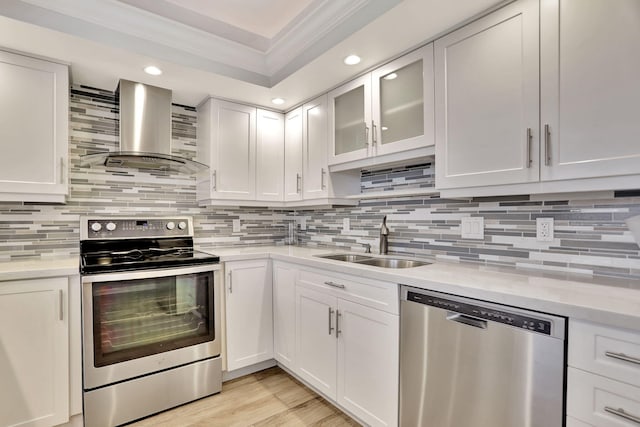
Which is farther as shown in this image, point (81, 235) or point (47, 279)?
point (81, 235)

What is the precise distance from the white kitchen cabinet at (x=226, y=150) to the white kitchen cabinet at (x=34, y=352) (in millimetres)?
1212

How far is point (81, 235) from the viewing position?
232 centimetres

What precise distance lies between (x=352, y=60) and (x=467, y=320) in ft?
5.31

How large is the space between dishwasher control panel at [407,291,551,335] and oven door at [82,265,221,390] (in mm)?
1465

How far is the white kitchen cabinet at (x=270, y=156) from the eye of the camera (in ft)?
9.49

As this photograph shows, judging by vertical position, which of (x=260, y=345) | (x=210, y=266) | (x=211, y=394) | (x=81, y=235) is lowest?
(x=211, y=394)

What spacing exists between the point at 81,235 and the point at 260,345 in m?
1.52

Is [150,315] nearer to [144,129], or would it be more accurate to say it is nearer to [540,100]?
[144,129]

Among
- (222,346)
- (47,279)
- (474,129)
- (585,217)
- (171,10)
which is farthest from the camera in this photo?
(222,346)

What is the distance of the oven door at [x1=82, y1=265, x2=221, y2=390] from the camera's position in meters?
1.88

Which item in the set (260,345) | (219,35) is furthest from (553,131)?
(260,345)

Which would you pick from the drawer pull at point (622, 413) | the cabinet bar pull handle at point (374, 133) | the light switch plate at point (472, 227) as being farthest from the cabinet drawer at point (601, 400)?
the cabinet bar pull handle at point (374, 133)

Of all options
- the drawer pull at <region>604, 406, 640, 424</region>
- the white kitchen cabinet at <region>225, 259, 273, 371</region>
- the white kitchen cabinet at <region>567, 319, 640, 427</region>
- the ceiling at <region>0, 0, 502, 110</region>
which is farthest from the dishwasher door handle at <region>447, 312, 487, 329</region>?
the white kitchen cabinet at <region>225, 259, 273, 371</region>

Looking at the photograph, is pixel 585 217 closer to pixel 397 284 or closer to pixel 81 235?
pixel 397 284
